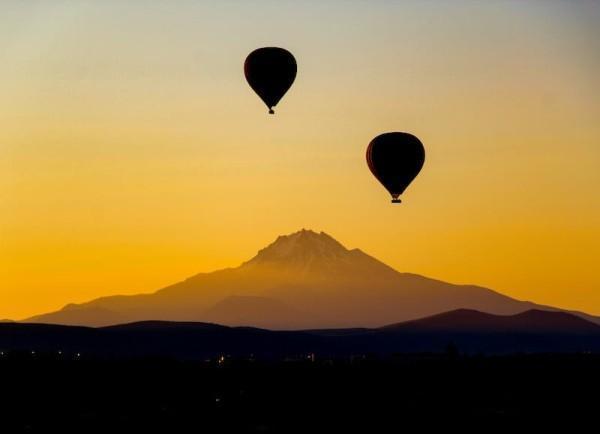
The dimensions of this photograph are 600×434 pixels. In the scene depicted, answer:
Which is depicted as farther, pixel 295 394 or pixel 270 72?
pixel 270 72

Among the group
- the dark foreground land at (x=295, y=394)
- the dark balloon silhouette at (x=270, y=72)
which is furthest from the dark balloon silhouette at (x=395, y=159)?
the dark foreground land at (x=295, y=394)

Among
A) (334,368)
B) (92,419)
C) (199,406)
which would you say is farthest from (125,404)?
(334,368)

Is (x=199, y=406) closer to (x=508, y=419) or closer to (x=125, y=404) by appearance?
(x=125, y=404)

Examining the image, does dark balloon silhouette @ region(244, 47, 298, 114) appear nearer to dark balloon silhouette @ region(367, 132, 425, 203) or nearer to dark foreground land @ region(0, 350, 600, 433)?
dark balloon silhouette @ region(367, 132, 425, 203)

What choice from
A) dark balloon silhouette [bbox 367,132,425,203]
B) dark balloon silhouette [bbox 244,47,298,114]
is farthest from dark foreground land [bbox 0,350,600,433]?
dark balloon silhouette [bbox 244,47,298,114]

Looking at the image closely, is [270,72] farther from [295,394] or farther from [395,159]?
[295,394]

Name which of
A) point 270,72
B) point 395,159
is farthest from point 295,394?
point 270,72

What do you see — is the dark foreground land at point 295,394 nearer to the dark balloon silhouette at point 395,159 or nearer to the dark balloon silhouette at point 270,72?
the dark balloon silhouette at point 395,159
